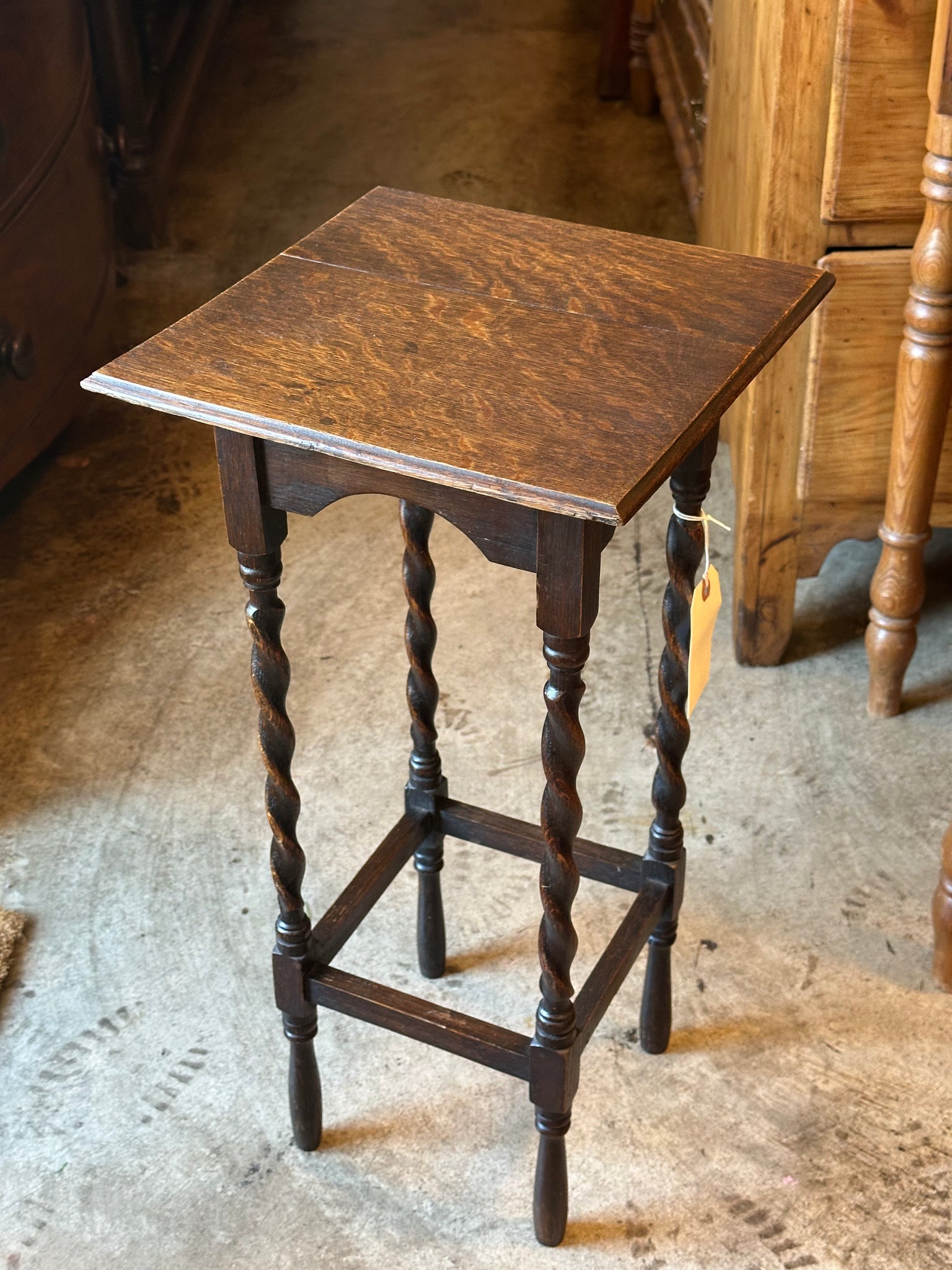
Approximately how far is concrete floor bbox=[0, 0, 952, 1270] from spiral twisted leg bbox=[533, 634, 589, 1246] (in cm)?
11

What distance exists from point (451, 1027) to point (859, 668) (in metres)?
1.09

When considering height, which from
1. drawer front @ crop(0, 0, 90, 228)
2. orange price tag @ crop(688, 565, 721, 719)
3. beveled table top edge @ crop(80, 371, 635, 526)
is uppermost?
beveled table top edge @ crop(80, 371, 635, 526)

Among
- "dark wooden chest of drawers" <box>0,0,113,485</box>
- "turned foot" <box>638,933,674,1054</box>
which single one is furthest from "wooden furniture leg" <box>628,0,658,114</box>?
"turned foot" <box>638,933,674,1054</box>

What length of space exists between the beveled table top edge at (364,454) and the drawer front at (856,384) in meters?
0.99

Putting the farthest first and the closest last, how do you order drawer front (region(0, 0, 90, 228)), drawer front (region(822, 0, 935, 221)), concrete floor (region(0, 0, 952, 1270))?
drawer front (region(0, 0, 90, 228)) < drawer front (region(822, 0, 935, 221)) < concrete floor (region(0, 0, 952, 1270))

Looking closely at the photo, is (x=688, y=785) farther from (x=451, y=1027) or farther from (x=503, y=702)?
(x=451, y=1027)

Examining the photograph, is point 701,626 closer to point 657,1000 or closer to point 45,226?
point 657,1000

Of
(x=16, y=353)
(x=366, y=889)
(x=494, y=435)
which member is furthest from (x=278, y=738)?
(x=16, y=353)

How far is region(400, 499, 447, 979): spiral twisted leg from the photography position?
4.98ft

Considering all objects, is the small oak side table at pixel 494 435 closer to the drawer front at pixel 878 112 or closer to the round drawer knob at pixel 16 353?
the drawer front at pixel 878 112

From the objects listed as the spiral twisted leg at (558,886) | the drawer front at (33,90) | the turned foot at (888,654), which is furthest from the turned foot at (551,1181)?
the drawer front at (33,90)

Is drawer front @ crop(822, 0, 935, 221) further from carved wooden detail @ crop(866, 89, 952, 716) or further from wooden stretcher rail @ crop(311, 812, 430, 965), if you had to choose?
wooden stretcher rail @ crop(311, 812, 430, 965)

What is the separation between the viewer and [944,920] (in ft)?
5.49

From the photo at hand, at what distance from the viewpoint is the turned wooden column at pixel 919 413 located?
169cm
